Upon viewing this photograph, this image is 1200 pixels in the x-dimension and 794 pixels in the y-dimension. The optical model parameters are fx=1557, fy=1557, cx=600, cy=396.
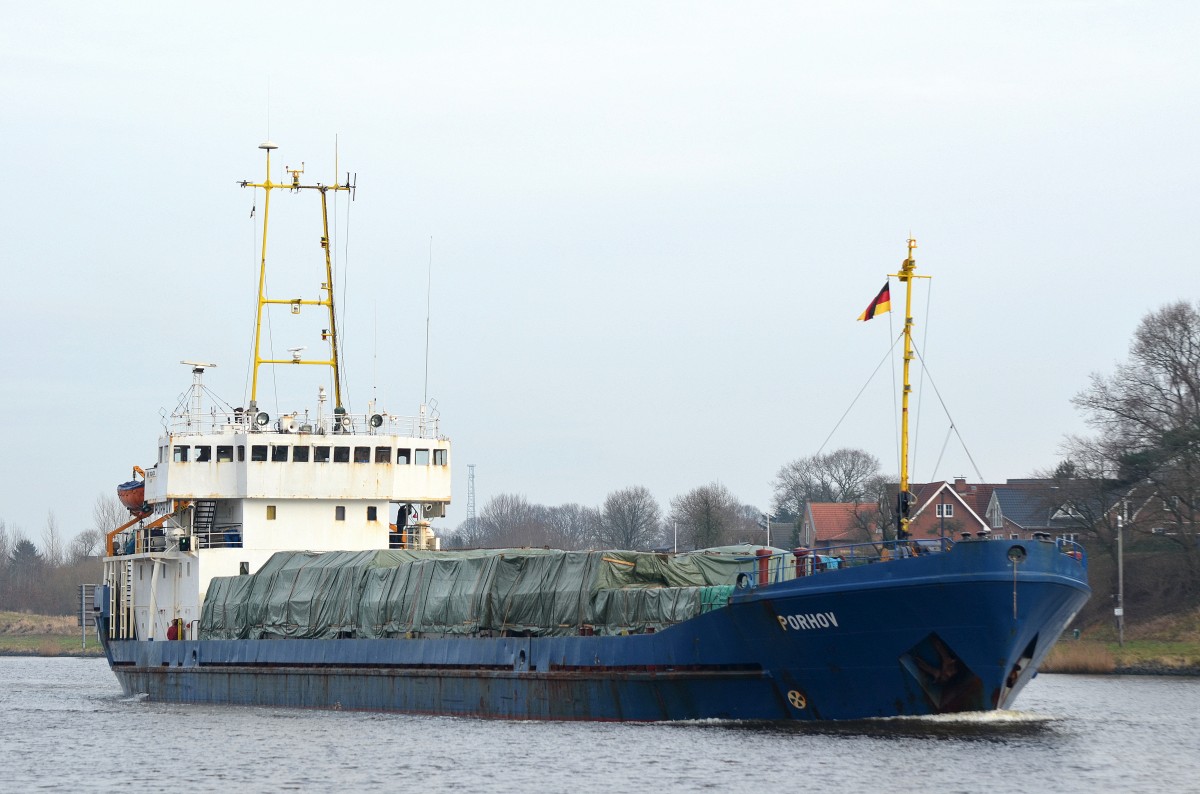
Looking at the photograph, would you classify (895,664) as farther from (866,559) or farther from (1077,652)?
(1077,652)

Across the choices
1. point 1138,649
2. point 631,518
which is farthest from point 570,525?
point 1138,649

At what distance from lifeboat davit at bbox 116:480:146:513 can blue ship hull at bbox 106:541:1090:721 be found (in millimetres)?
13696

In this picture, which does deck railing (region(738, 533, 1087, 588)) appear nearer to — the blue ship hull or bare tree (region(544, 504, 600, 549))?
the blue ship hull

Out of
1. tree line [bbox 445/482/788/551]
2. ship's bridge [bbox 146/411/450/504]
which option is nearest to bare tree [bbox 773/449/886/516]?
tree line [bbox 445/482/788/551]

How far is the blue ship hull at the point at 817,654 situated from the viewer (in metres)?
26.1

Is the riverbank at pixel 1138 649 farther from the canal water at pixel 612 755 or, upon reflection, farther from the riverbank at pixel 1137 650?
the canal water at pixel 612 755

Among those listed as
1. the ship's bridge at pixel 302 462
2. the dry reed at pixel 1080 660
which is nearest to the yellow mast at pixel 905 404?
Answer: the ship's bridge at pixel 302 462

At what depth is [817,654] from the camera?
89.9 ft

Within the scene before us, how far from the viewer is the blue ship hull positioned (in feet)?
85.5

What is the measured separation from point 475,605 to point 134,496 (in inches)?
591

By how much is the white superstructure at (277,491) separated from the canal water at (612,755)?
6.64 metres

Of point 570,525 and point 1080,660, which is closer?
point 1080,660

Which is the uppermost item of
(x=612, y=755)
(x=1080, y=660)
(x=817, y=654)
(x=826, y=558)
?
(x=826, y=558)

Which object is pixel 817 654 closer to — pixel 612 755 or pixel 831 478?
pixel 612 755
